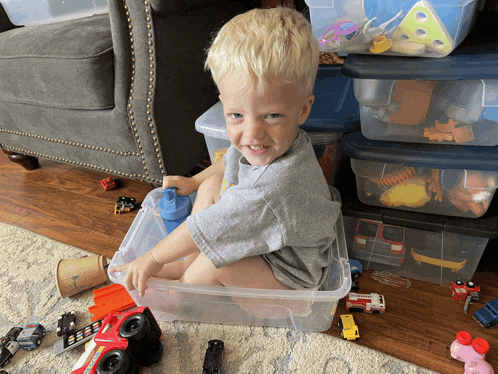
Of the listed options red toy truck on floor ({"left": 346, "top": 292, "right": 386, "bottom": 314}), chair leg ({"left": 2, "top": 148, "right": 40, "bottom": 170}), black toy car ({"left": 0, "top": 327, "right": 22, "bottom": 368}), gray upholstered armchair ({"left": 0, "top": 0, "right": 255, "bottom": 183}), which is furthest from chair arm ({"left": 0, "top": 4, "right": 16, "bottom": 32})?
red toy truck on floor ({"left": 346, "top": 292, "right": 386, "bottom": 314})

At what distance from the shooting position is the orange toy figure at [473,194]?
692mm

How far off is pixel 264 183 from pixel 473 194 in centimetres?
43

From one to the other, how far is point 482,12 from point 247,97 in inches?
22.5

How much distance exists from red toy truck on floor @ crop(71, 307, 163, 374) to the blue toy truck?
0.61m

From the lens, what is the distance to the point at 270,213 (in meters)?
0.59

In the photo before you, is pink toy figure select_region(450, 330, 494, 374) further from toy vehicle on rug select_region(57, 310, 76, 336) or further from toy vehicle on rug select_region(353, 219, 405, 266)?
toy vehicle on rug select_region(57, 310, 76, 336)

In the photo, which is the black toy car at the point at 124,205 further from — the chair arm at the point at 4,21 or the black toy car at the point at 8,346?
the chair arm at the point at 4,21

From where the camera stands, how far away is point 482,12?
0.76m

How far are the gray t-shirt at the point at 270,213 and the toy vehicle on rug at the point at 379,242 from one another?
0.21 meters

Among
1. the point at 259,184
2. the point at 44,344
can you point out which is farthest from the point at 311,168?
the point at 44,344

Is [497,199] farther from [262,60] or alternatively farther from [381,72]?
[262,60]

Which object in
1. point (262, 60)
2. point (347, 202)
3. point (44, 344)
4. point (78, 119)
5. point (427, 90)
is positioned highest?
point (262, 60)

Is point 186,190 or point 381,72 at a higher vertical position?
point 381,72

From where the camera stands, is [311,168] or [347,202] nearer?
[311,168]
